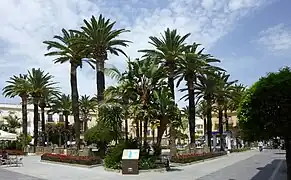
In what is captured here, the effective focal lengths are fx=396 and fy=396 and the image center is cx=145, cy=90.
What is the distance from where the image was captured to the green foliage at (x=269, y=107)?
10438 mm

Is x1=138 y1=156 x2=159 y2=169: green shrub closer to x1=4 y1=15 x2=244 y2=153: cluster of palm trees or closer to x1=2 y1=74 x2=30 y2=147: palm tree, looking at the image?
x1=4 y1=15 x2=244 y2=153: cluster of palm trees

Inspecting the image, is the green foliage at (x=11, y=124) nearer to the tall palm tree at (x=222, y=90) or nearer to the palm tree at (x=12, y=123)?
the palm tree at (x=12, y=123)

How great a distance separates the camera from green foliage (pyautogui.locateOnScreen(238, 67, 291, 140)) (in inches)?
411

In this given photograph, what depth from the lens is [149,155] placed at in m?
25.6

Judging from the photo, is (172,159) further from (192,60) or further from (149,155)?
(192,60)

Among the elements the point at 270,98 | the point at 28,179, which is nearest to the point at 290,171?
the point at 270,98

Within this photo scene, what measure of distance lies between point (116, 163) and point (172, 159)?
21.1 feet

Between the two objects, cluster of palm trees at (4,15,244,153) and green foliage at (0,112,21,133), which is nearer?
cluster of palm trees at (4,15,244,153)

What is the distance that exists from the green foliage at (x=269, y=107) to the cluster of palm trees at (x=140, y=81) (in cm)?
1396

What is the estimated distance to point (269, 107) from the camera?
10.6 metres

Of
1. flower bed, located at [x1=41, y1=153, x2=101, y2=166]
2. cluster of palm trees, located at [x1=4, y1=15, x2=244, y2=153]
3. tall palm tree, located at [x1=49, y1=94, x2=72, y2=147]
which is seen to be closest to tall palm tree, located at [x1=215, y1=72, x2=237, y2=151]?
cluster of palm trees, located at [x1=4, y1=15, x2=244, y2=153]

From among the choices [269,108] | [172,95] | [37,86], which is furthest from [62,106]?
[269,108]

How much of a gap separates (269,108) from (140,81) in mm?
15877

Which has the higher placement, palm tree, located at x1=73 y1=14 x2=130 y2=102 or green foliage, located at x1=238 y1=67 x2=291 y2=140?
palm tree, located at x1=73 y1=14 x2=130 y2=102
